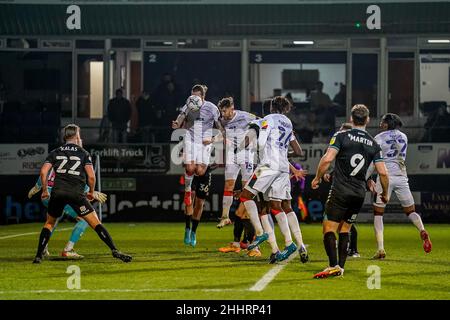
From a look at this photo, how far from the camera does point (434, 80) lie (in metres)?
30.9

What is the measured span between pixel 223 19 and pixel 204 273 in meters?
17.6

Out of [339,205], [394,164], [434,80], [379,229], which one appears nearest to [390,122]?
[394,164]

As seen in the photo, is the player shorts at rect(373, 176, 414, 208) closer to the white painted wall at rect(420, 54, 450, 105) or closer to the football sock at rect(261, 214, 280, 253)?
the football sock at rect(261, 214, 280, 253)

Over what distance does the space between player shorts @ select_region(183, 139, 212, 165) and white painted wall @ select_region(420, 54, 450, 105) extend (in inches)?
515

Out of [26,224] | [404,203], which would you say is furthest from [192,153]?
[26,224]

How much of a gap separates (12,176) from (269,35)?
28.3ft

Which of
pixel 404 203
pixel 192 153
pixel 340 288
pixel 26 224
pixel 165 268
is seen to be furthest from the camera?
Answer: pixel 26 224

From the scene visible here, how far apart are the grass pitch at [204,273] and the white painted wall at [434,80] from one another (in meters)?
10.1

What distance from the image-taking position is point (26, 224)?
90.4 feet

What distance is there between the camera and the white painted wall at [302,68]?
30.8 meters

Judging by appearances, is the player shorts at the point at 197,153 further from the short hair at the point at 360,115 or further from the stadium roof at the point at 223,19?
Result: the stadium roof at the point at 223,19

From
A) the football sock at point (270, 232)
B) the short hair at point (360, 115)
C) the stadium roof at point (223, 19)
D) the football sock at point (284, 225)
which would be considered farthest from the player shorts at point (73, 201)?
the stadium roof at point (223, 19)

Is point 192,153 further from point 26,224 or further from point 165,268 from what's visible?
A: point 26,224

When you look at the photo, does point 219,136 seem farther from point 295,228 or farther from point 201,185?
point 295,228
